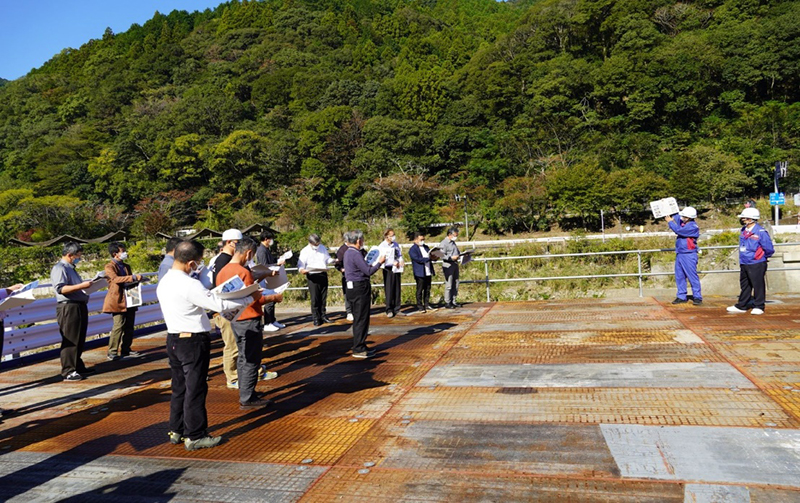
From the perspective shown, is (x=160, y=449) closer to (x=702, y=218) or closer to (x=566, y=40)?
(x=702, y=218)

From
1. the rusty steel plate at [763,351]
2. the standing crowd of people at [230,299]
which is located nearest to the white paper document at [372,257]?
the standing crowd of people at [230,299]

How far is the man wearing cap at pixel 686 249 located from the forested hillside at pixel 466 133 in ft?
83.2

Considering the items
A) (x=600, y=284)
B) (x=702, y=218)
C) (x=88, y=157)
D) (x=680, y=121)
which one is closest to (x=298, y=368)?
(x=600, y=284)

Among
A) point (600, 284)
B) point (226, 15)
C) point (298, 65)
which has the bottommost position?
point (600, 284)

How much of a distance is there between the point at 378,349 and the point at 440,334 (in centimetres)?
127

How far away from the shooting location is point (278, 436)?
4.92 metres

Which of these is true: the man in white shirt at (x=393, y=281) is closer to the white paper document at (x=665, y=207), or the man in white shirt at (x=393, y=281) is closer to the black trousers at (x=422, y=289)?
the black trousers at (x=422, y=289)

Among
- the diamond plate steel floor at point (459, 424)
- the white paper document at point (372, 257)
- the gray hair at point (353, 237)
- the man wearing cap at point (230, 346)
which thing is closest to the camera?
the diamond plate steel floor at point (459, 424)

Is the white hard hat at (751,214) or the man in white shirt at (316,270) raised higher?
the white hard hat at (751,214)

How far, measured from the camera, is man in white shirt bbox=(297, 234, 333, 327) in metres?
10.6

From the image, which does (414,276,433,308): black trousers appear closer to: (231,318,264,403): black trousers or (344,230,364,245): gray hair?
(344,230,364,245): gray hair

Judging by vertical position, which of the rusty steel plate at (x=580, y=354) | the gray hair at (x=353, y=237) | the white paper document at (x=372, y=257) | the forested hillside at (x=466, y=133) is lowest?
the rusty steel plate at (x=580, y=354)

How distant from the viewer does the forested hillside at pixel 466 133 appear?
37438mm

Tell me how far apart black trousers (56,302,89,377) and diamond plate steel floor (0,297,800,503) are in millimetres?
344
